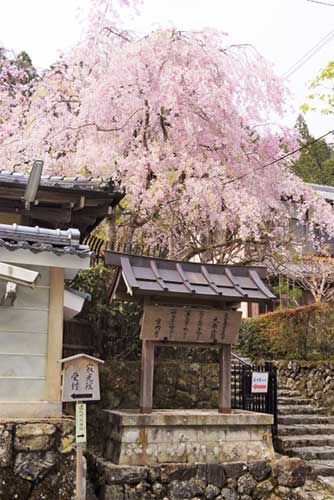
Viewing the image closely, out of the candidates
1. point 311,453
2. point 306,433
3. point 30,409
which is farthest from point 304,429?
point 30,409

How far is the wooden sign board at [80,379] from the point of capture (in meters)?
7.25

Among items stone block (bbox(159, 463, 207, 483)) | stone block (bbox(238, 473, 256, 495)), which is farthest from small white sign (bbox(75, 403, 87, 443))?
stone block (bbox(238, 473, 256, 495))

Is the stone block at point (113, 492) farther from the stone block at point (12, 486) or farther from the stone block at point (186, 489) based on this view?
the stone block at point (12, 486)

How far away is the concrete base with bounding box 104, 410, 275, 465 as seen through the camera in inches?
366

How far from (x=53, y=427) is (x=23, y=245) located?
229cm

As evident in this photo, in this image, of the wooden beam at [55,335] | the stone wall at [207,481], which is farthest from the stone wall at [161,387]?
the wooden beam at [55,335]

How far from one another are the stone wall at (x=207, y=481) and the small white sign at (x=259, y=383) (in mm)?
2035

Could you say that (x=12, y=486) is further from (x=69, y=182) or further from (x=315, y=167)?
(x=315, y=167)

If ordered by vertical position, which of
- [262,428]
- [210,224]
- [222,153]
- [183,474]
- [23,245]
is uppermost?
[222,153]

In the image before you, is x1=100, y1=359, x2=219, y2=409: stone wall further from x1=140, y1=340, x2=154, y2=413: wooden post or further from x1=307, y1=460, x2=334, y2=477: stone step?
x1=307, y1=460, x2=334, y2=477: stone step

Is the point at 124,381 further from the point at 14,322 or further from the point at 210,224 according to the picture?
the point at 210,224

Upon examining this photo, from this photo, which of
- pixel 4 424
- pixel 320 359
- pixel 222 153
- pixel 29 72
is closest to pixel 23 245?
pixel 4 424

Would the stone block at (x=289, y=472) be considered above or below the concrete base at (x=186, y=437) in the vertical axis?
below

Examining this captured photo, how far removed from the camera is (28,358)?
24.0ft
